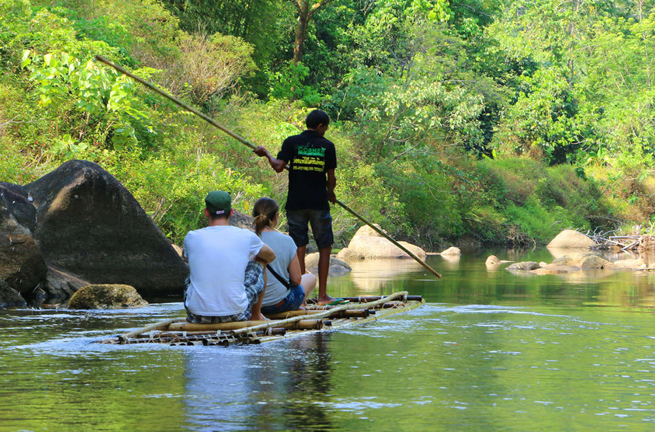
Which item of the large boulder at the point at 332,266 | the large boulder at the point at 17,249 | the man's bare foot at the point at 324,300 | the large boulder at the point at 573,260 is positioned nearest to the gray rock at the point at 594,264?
the large boulder at the point at 573,260

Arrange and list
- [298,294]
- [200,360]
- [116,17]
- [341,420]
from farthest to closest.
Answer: [116,17], [298,294], [200,360], [341,420]

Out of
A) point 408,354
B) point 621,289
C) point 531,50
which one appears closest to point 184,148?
point 621,289

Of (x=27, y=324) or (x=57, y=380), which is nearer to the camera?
(x=57, y=380)

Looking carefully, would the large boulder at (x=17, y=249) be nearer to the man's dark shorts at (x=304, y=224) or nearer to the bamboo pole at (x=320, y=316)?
the man's dark shorts at (x=304, y=224)

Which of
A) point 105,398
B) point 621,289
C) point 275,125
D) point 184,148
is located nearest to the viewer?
point 105,398

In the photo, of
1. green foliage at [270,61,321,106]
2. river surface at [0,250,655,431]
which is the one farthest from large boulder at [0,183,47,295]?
green foliage at [270,61,321,106]

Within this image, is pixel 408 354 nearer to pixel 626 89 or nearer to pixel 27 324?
pixel 27 324

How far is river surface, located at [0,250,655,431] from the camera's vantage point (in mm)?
4824

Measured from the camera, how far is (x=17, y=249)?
37.1 ft

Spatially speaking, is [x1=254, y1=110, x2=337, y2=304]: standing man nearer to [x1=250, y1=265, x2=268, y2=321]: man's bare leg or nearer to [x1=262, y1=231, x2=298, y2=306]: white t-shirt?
[x1=262, y1=231, x2=298, y2=306]: white t-shirt

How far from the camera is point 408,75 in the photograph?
3362cm

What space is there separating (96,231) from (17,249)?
5.19ft

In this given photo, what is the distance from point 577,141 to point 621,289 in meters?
30.6

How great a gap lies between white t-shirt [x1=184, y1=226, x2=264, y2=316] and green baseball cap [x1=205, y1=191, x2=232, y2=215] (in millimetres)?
138
